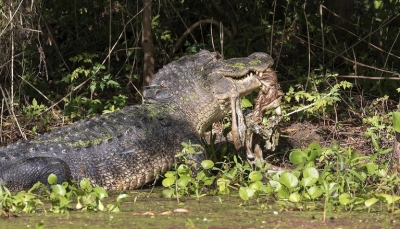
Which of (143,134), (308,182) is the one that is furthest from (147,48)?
(308,182)

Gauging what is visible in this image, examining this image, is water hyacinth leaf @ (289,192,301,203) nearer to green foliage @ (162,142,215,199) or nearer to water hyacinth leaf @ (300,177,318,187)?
water hyacinth leaf @ (300,177,318,187)

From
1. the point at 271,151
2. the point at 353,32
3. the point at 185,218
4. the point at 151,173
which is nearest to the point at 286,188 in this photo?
the point at 185,218

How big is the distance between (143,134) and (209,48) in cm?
272

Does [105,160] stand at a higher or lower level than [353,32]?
lower

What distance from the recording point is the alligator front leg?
630cm

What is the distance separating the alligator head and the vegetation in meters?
0.49

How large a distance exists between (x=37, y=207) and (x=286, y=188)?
152 centimetres

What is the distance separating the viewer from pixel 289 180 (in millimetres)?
5078

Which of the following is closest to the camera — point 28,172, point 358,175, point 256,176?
point 358,175

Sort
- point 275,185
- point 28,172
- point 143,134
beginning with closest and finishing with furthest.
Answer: point 275,185 < point 28,172 < point 143,134

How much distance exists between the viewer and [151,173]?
6.82 m

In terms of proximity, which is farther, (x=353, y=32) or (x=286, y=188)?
(x=353, y=32)

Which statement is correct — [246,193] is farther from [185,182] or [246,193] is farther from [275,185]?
A: [185,182]

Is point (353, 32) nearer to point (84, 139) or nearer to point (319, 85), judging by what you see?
point (319, 85)
